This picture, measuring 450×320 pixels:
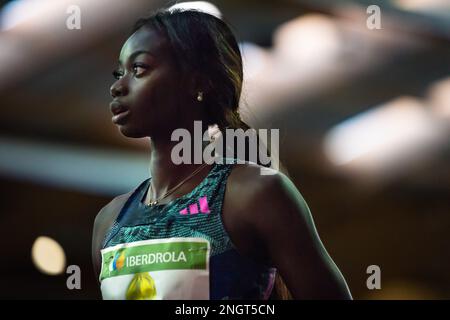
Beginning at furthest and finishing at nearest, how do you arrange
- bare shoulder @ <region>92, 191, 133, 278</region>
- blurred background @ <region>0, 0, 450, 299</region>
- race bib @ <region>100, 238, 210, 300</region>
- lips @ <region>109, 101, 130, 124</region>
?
blurred background @ <region>0, 0, 450, 299</region> < bare shoulder @ <region>92, 191, 133, 278</region> < lips @ <region>109, 101, 130, 124</region> < race bib @ <region>100, 238, 210, 300</region>

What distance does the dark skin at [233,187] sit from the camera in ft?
4.65

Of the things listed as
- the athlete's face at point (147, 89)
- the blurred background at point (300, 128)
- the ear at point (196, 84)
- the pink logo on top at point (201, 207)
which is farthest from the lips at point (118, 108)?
the blurred background at point (300, 128)

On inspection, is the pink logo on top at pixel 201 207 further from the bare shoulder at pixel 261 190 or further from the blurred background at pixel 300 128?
the blurred background at pixel 300 128

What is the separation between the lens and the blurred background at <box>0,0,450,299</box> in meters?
4.27


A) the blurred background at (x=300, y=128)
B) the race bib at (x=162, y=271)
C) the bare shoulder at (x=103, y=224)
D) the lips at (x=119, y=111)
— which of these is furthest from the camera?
the blurred background at (x=300, y=128)

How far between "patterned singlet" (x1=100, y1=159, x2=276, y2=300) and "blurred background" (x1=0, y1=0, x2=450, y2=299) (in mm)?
2167

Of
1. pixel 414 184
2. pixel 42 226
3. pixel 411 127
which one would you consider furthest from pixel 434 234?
pixel 42 226

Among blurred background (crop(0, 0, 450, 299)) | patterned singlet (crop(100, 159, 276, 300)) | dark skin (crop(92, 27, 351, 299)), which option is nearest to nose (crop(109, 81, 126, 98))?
dark skin (crop(92, 27, 351, 299))

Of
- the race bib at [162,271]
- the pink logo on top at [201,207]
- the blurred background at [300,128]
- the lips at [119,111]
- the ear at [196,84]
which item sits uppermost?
the blurred background at [300,128]

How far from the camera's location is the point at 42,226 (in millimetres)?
6258

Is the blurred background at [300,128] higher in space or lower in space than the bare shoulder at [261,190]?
higher

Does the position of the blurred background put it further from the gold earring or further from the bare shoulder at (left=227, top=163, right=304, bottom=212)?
the bare shoulder at (left=227, top=163, right=304, bottom=212)

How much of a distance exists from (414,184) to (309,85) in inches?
62.6
